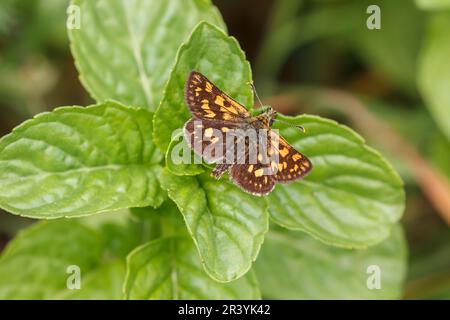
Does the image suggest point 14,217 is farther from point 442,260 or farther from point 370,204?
point 442,260

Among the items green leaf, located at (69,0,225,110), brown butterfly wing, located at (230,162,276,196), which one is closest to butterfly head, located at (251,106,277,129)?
brown butterfly wing, located at (230,162,276,196)

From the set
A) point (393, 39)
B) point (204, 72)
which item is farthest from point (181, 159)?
point (393, 39)

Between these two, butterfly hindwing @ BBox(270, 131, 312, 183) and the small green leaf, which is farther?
the small green leaf

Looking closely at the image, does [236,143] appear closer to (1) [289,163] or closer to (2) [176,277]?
(1) [289,163]

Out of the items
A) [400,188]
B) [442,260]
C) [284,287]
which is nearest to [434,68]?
[442,260]

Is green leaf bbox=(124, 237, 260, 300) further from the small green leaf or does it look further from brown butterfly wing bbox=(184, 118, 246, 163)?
brown butterfly wing bbox=(184, 118, 246, 163)

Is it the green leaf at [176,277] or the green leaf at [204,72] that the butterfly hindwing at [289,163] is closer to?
the green leaf at [204,72]
